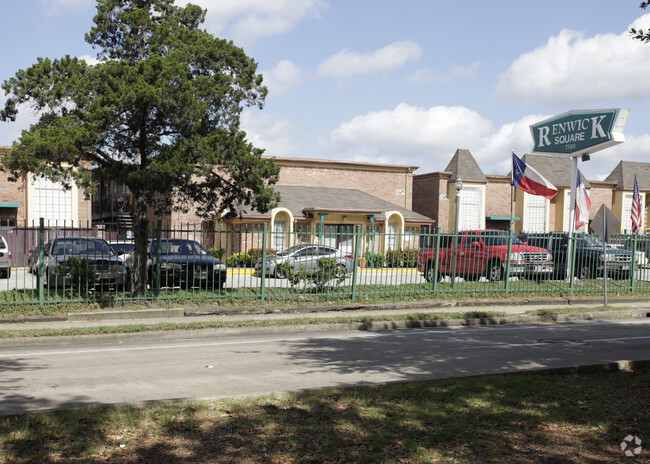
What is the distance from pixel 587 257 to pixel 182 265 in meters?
13.7

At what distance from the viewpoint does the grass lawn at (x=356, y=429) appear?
4809 mm

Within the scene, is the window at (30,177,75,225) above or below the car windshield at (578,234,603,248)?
above

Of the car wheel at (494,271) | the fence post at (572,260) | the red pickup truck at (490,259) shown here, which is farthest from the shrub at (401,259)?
the fence post at (572,260)

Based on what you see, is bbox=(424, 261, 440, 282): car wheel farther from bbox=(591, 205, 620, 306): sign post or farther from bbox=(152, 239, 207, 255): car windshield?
bbox=(152, 239, 207, 255): car windshield

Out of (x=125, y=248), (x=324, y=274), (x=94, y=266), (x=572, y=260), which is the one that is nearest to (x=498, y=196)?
(x=572, y=260)

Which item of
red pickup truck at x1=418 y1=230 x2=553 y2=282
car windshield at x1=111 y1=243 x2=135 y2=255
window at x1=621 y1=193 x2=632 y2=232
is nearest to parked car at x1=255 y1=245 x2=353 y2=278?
red pickup truck at x1=418 y1=230 x2=553 y2=282

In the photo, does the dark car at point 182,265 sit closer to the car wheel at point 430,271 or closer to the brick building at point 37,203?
the car wheel at point 430,271

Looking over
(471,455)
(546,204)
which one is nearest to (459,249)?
(471,455)

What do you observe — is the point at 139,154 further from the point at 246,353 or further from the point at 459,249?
the point at 459,249

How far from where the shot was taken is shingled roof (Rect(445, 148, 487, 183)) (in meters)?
40.0

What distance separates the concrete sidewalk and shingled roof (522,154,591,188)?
24.5m

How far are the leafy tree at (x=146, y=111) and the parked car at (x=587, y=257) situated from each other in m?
10.0

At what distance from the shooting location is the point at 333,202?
3453cm

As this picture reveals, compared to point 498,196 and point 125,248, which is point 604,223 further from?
point 498,196
